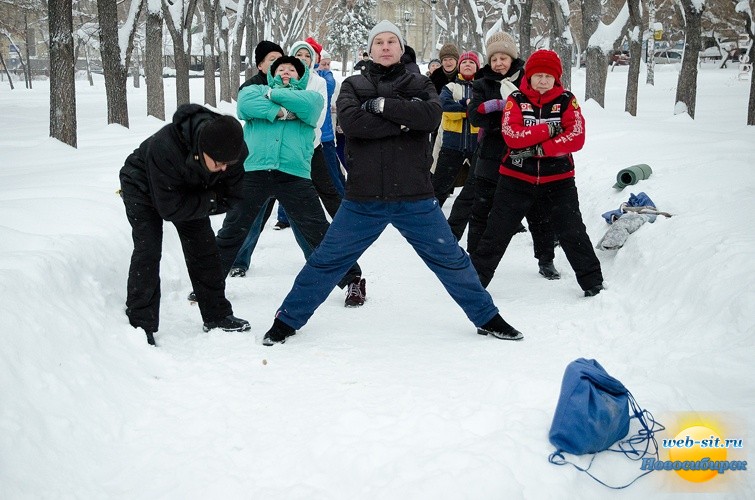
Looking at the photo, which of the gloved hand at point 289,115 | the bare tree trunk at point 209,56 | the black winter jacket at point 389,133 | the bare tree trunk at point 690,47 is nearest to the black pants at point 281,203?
the gloved hand at point 289,115

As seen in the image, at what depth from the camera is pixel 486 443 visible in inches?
116

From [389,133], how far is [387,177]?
0.91ft

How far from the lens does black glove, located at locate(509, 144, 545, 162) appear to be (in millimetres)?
5238

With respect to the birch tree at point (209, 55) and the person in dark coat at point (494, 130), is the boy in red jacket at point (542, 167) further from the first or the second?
the birch tree at point (209, 55)

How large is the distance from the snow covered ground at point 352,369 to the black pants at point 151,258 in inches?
6.3

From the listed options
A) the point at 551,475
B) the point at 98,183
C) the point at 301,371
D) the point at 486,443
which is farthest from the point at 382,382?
the point at 98,183

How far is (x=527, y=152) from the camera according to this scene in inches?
208

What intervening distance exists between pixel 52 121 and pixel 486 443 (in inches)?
393

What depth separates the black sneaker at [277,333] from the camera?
4492 mm

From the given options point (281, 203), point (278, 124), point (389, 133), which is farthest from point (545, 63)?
point (281, 203)

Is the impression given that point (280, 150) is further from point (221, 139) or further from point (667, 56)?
point (667, 56)

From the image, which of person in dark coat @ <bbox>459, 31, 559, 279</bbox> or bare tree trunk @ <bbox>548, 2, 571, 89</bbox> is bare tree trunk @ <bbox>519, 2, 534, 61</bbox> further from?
person in dark coat @ <bbox>459, 31, 559, 279</bbox>

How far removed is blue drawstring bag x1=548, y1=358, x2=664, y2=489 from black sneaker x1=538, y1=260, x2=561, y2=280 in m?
3.17

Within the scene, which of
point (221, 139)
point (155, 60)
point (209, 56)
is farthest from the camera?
point (209, 56)
